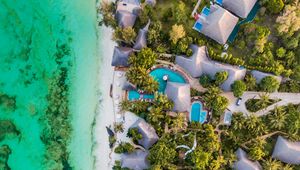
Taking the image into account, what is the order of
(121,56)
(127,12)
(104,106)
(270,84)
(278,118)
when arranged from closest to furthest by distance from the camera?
(270,84) → (278,118) → (121,56) → (127,12) → (104,106)

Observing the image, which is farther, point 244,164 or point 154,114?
point 154,114

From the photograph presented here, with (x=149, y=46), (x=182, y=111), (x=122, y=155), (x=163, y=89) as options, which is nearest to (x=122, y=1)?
(x=149, y=46)

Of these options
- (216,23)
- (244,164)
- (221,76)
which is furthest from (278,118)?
(216,23)

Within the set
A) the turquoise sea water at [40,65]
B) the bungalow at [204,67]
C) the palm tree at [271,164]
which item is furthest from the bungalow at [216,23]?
the palm tree at [271,164]

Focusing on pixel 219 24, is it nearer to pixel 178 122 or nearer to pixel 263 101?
pixel 263 101

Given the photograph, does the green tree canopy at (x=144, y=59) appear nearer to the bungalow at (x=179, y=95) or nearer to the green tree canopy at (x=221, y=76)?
the bungalow at (x=179, y=95)

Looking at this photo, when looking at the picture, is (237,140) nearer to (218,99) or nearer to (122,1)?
(218,99)
